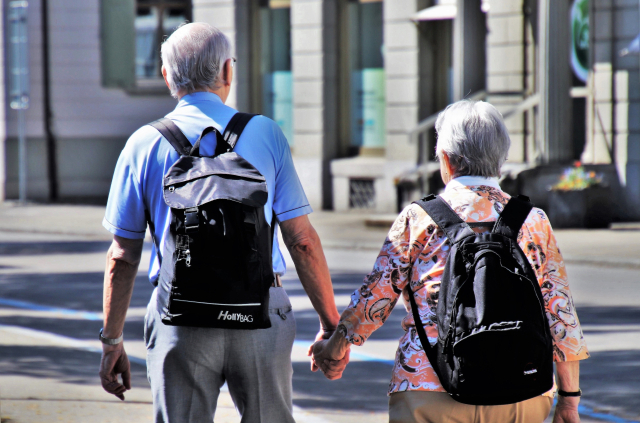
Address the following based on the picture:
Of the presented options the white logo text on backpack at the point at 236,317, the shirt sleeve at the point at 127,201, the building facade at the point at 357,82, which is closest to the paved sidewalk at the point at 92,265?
the building facade at the point at 357,82

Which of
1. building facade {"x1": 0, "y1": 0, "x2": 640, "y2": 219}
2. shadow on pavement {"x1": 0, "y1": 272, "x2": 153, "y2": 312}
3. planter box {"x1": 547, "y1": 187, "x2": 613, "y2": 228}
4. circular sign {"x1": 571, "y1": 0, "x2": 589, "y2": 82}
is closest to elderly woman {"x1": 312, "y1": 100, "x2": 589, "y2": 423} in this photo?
shadow on pavement {"x1": 0, "y1": 272, "x2": 153, "y2": 312}

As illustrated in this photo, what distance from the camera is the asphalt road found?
18.6ft

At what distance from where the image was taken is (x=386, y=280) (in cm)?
299

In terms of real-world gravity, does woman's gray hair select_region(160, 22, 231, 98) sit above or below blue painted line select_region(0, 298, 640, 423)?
above

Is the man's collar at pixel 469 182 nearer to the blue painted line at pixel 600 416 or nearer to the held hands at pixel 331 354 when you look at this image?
the held hands at pixel 331 354

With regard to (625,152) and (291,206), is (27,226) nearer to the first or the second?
(625,152)

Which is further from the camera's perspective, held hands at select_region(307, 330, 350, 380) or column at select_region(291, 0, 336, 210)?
column at select_region(291, 0, 336, 210)

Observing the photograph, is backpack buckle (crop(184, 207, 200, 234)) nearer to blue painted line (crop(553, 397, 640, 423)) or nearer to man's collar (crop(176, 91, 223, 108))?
man's collar (crop(176, 91, 223, 108))

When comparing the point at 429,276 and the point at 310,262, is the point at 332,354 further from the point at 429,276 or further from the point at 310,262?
the point at 429,276

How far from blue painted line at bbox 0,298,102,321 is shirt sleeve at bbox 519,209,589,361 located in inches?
249

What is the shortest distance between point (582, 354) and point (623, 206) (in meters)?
14.0

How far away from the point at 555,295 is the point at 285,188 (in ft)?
2.86

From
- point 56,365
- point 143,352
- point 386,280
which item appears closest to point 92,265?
point 143,352

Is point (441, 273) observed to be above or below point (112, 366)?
above
